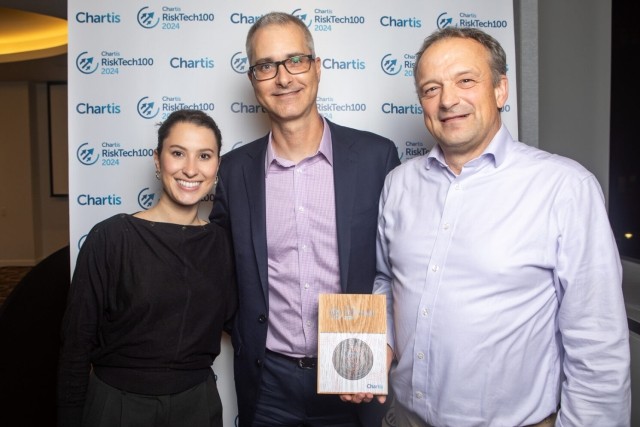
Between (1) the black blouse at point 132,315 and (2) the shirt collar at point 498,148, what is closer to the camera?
(2) the shirt collar at point 498,148

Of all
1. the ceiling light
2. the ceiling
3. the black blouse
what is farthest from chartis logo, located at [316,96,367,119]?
the ceiling

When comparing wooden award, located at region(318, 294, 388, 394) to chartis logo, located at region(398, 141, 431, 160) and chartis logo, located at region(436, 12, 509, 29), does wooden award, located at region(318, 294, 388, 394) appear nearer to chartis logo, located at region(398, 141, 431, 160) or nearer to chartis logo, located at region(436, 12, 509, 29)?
chartis logo, located at region(398, 141, 431, 160)

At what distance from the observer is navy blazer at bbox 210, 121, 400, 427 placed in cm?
186

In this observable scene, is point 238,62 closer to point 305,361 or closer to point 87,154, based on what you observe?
point 87,154

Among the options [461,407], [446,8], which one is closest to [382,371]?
[461,407]

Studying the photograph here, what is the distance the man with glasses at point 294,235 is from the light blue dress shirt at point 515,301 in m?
0.39

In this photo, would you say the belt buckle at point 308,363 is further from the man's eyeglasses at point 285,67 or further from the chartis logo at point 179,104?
the chartis logo at point 179,104

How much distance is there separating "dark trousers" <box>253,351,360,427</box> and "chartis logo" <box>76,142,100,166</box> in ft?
4.66

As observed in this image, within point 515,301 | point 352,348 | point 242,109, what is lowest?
point 352,348

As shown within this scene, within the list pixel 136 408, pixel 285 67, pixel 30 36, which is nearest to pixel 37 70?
pixel 30 36

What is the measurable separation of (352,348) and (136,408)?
721 mm

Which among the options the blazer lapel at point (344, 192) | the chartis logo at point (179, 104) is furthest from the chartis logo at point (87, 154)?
the blazer lapel at point (344, 192)

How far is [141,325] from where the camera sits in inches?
65.8

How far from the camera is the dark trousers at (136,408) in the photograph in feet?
5.41
